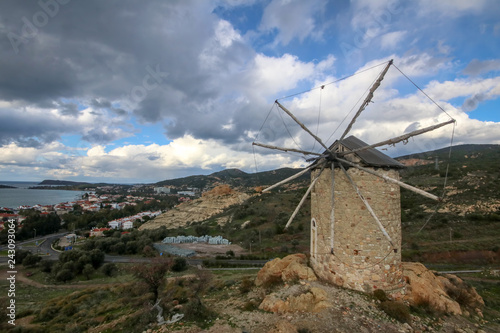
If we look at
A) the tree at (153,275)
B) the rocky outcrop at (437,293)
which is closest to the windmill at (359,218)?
the rocky outcrop at (437,293)

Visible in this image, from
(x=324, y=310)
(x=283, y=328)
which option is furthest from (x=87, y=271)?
(x=324, y=310)

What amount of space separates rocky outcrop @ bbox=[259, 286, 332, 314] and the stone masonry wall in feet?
4.08

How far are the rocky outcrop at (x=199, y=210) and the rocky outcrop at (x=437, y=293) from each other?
4644 cm

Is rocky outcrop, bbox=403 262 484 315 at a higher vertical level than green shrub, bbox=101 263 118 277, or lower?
higher

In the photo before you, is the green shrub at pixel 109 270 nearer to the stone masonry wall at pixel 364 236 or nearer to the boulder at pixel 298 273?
the boulder at pixel 298 273

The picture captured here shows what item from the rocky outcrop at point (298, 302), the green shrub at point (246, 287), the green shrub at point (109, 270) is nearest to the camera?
the rocky outcrop at point (298, 302)

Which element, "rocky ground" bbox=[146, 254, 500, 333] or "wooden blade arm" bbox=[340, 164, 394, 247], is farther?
"wooden blade arm" bbox=[340, 164, 394, 247]

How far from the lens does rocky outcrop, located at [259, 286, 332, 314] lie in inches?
325

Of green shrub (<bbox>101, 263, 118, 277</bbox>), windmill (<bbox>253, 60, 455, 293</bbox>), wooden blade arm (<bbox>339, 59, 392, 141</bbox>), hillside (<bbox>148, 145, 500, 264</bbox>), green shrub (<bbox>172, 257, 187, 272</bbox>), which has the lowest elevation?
green shrub (<bbox>101, 263, 118, 277</bbox>)

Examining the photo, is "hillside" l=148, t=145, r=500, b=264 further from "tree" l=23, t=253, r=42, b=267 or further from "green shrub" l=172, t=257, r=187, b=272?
"tree" l=23, t=253, r=42, b=267

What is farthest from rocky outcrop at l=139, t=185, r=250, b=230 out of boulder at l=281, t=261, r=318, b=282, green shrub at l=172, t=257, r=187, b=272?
boulder at l=281, t=261, r=318, b=282

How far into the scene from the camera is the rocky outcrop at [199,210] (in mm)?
61562

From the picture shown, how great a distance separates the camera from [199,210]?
67.9 meters

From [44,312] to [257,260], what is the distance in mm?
19676
